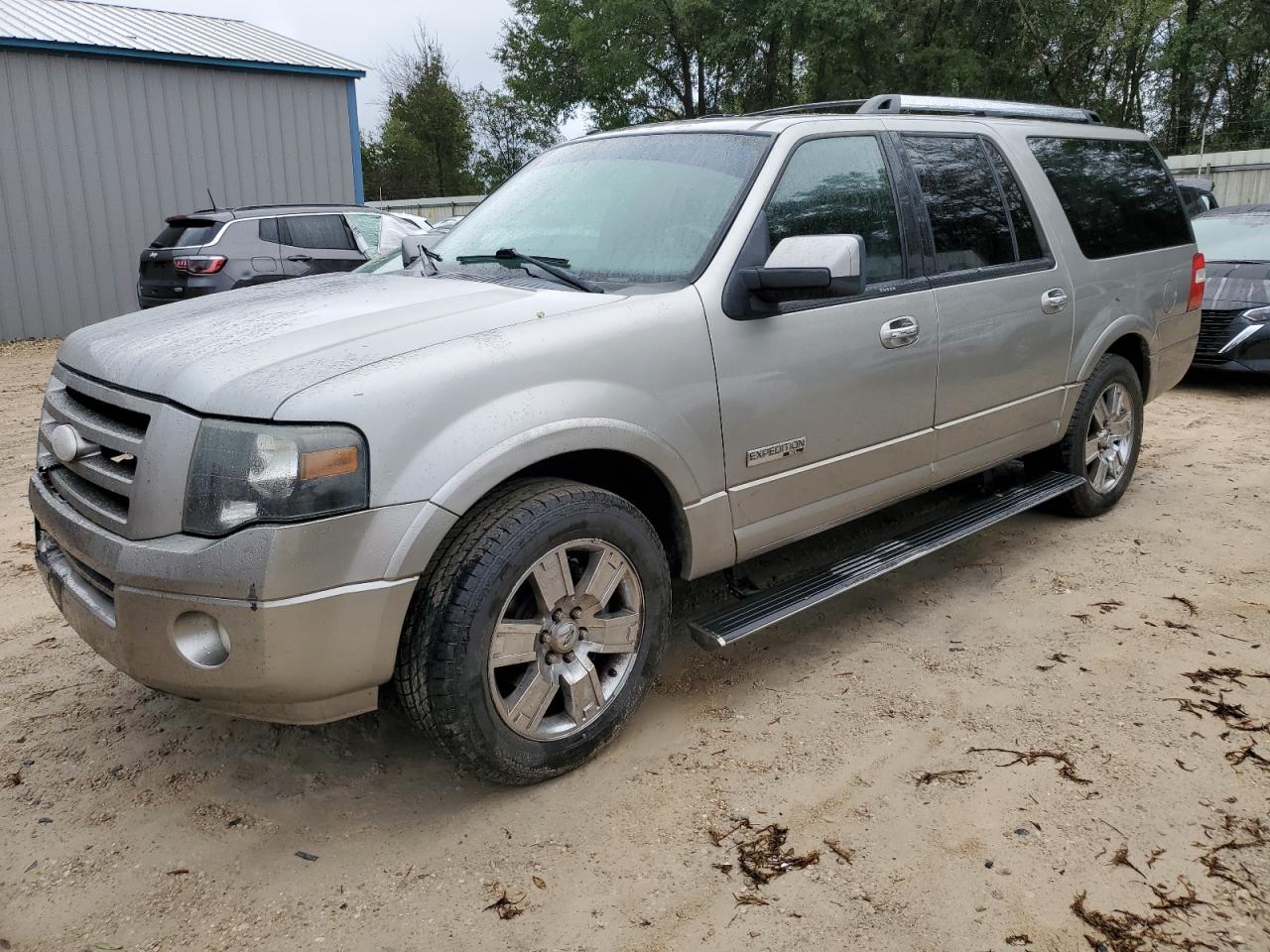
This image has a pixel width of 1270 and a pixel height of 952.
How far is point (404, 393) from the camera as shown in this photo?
2.58 m

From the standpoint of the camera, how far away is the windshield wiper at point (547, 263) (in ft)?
10.9

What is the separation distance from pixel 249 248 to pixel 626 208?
8.40 metres

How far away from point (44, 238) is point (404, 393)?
13.7m

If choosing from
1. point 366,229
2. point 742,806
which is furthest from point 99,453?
point 366,229

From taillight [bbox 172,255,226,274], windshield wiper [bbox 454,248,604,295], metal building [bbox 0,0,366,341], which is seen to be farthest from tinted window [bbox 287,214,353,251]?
windshield wiper [bbox 454,248,604,295]

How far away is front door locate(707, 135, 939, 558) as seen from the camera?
3.35 m

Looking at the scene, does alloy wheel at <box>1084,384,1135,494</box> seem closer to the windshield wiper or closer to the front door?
the front door

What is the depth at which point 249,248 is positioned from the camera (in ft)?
35.6

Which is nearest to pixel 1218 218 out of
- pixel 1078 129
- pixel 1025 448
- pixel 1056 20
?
pixel 1078 129

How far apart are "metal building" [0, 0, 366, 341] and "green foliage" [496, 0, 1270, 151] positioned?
1534 centimetres

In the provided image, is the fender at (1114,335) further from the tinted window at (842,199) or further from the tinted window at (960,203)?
the tinted window at (842,199)

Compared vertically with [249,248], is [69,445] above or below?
below

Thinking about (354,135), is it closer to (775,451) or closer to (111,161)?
(111,161)

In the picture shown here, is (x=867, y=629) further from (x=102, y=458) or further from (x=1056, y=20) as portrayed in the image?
(x=1056, y=20)
